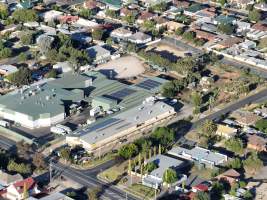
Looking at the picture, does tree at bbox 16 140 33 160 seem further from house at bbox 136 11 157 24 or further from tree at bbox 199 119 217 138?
house at bbox 136 11 157 24

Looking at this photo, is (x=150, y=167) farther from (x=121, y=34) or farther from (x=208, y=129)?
(x=121, y=34)

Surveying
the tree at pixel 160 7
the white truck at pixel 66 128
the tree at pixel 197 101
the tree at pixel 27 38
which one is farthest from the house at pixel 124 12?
the white truck at pixel 66 128

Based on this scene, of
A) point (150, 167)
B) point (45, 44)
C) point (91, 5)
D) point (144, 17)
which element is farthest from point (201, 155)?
point (91, 5)

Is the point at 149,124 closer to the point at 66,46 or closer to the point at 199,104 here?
the point at 199,104

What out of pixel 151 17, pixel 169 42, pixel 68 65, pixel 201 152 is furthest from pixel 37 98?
pixel 151 17

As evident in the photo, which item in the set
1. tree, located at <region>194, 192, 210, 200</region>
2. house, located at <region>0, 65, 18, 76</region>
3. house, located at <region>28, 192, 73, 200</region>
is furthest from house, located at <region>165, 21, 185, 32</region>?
house, located at <region>28, 192, 73, 200</region>

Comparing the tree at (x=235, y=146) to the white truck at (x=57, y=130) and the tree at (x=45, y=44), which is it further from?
the tree at (x=45, y=44)
